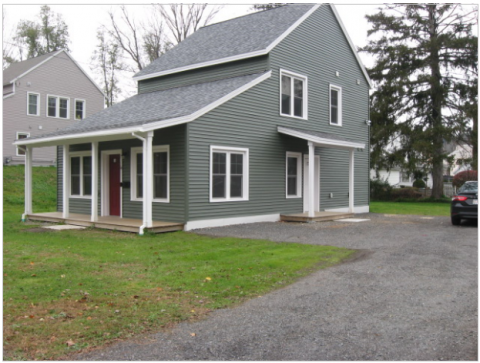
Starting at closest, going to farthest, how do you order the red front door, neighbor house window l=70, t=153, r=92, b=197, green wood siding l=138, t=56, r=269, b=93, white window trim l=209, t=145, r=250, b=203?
1. white window trim l=209, t=145, r=250, b=203
2. the red front door
3. green wood siding l=138, t=56, r=269, b=93
4. neighbor house window l=70, t=153, r=92, b=197

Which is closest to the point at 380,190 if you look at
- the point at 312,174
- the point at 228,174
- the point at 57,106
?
the point at 312,174

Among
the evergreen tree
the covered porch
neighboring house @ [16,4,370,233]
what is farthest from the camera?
the evergreen tree

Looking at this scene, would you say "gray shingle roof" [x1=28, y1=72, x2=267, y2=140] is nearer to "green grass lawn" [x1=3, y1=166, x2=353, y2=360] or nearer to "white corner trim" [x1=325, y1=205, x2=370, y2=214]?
"green grass lawn" [x1=3, y1=166, x2=353, y2=360]

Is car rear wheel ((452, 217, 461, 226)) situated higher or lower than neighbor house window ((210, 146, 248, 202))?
lower

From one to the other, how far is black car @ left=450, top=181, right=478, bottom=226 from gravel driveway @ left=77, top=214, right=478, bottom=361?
5570mm

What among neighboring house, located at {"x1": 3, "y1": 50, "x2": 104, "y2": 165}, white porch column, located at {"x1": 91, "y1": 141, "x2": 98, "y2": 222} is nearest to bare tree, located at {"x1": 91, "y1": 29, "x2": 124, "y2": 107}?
neighboring house, located at {"x1": 3, "y1": 50, "x2": 104, "y2": 165}

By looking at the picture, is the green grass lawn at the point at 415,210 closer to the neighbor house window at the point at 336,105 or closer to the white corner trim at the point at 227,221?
the neighbor house window at the point at 336,105

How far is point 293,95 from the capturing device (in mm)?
16562

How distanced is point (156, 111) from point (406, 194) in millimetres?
22504

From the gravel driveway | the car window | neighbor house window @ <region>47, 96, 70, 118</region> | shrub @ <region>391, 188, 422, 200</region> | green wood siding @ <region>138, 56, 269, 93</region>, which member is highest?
neighbor house window @ <region>47, 96, 70, 118</region>

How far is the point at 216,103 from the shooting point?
13.2m

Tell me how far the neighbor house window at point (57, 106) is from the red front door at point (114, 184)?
57.5ft

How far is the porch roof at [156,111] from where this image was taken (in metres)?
12.0

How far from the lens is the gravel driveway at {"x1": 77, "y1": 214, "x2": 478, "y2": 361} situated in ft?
13.2
